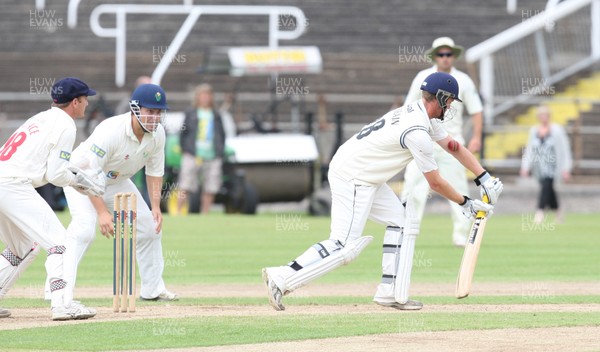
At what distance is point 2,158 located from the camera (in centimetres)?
1143

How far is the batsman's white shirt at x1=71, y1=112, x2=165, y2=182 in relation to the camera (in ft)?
40.2

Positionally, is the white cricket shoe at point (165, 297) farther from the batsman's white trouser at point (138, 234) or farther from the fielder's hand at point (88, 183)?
the fielder's hand at point (88, 183)

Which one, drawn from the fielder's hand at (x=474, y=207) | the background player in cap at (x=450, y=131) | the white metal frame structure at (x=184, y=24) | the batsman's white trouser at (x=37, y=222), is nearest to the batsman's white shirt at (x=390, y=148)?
the fielder's hand at (x=474, y=207)

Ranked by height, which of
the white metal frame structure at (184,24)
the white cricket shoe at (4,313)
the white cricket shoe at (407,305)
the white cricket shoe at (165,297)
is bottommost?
the white cricket shoe at (165,297)

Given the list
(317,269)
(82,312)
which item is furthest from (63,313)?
(317,269)

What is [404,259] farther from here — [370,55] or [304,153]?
Result: [370,55]

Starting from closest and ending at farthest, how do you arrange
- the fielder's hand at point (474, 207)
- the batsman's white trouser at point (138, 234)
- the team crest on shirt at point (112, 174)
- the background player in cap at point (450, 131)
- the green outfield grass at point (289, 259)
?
1. the green outfield grass at point (289, 259)
2. the fielder's hand at point (474, 207)
3. the batsman's white trouser at point (138, 234)
4. the team crest on shirt at point (112, 174)
5. the background player in cap at point (450, 131)

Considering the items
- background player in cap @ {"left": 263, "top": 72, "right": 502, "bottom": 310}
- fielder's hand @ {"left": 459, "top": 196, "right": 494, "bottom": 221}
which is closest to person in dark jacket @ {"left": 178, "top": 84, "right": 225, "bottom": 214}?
background player in cap @ {"left": 263, "top": 72, "right": 502, "bottom": 310}

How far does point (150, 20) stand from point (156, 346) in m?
28.3

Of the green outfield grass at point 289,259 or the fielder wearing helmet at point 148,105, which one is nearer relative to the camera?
the green outfield grass at point 289,259

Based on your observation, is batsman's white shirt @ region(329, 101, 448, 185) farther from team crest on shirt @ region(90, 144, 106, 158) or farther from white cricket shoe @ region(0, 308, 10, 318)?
white cricket shoe @ region(0, 308, 10, 318)

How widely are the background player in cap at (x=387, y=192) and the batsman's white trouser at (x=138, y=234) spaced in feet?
5.30

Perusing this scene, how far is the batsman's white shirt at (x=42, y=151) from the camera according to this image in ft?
36.7

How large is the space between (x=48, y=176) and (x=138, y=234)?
1.94 meters
